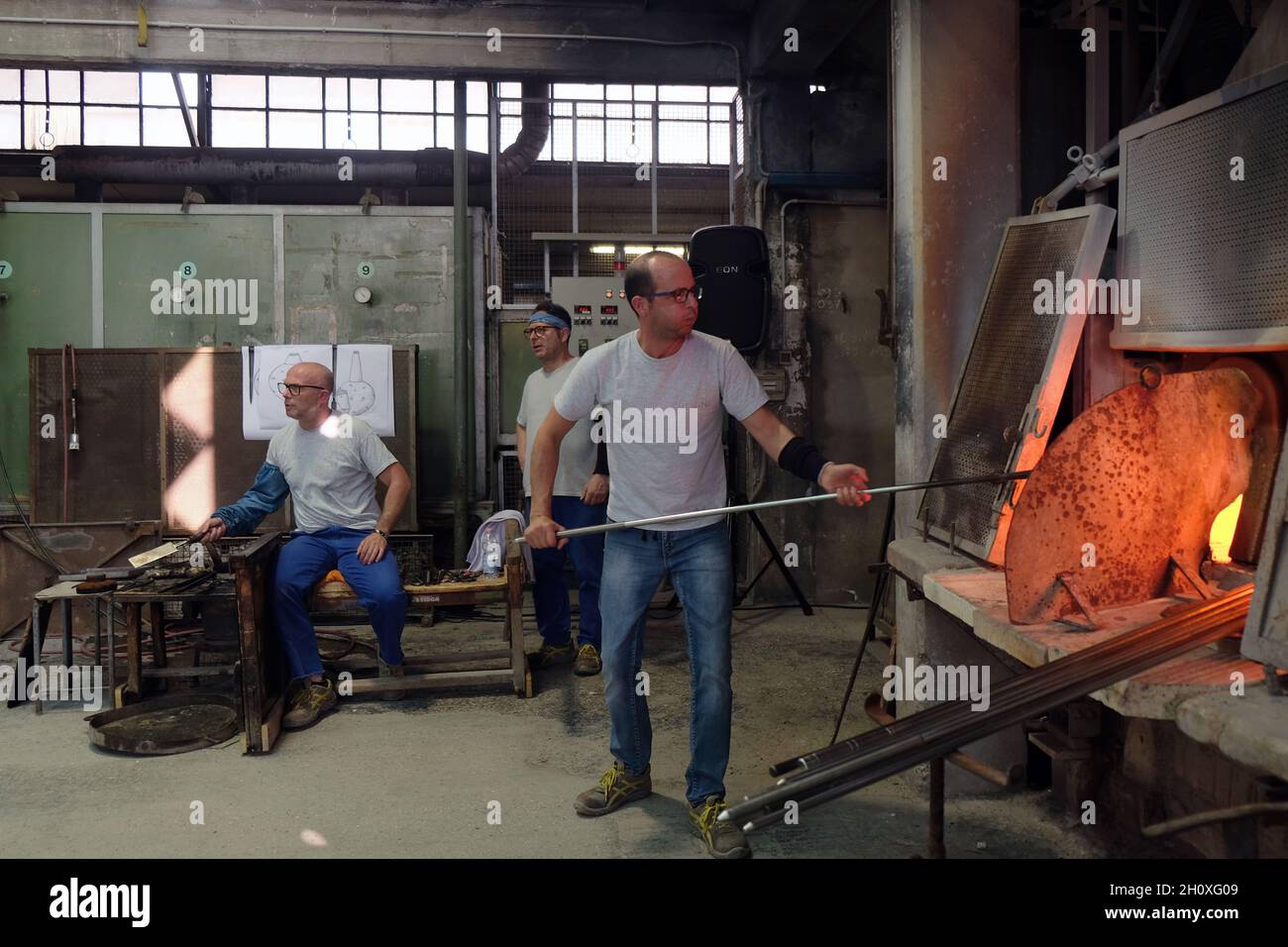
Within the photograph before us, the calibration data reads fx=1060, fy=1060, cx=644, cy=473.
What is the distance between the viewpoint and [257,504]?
16.6 feet

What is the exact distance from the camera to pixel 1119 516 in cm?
309

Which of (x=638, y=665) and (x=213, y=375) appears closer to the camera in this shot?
(x=638, y=665)

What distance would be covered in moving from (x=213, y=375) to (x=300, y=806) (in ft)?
13.9

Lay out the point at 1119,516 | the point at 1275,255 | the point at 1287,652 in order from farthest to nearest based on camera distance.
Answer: the point at 1119,516
the point at 1275,255
the point at 1287,652

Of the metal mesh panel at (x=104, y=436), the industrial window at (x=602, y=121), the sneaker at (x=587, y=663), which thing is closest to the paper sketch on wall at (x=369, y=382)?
the metal mesh panel at (x=104, y=436)

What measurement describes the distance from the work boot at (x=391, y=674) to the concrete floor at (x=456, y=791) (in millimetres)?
85

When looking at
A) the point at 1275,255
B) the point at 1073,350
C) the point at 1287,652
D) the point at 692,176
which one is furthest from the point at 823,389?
the point at 692,176

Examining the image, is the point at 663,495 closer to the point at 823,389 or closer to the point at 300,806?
the point at 300,806

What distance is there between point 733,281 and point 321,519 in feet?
10.5

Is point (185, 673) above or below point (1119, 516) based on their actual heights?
below

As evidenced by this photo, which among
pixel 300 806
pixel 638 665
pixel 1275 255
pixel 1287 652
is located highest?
pixel 1275 255

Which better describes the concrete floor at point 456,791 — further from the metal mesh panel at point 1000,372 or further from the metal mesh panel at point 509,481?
the metal mesh panel at point 509,481

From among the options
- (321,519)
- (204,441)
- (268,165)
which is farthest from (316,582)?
(268,165)

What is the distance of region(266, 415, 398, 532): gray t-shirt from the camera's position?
5.12 m
